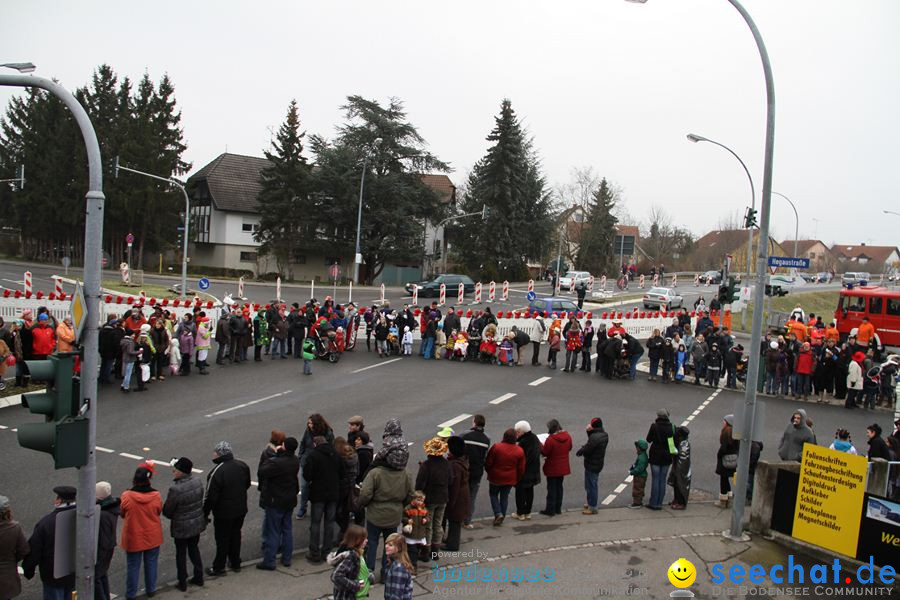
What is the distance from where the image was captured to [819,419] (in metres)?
17.5

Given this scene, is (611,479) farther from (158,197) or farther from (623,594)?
(158,197)

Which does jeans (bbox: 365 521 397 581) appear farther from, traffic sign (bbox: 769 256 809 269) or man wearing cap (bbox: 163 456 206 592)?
traffic sign (bbox: 769 256 809 269)

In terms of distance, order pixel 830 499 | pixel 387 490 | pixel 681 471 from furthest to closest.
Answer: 1. pixel 681 471
2. pixel 830 499
3. pixel 387 490

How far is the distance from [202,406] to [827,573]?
39.9 ft

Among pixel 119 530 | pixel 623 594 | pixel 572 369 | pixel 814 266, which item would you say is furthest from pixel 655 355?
pixel 814 266

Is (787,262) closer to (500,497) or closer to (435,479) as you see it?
(500,497)

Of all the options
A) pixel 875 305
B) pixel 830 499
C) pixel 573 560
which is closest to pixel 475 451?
pixel 573 560

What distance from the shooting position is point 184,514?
7.28 metres

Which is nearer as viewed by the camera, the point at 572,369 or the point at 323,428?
the point at 323,428

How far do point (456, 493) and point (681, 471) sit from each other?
4150 millimetres

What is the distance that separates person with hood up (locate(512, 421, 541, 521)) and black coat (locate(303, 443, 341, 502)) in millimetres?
2726

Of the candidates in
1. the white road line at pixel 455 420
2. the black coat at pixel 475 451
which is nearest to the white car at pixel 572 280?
the white road line at pixel 455 420

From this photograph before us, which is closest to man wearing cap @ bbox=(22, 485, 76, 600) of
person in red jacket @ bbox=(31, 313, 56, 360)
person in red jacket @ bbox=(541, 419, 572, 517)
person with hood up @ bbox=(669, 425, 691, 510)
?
person in red jacket @ bbox=(541, 419, 572, 517)

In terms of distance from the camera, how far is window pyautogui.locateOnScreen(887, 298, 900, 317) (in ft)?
108
